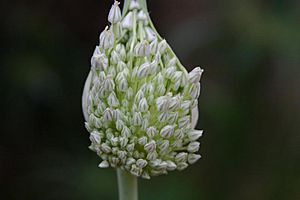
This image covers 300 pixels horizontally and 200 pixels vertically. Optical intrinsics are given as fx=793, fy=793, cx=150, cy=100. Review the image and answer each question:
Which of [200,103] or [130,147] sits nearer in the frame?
[130,147]

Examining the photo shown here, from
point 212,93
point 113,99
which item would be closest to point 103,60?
point 113,99

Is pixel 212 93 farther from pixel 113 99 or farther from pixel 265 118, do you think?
pixel 113 99

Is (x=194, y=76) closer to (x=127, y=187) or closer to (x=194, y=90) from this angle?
(x=194, y=90)

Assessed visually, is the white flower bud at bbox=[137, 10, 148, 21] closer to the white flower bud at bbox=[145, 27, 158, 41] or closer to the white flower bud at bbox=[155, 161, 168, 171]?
the white flower bud at bbox=[145, 27, 158, 41]

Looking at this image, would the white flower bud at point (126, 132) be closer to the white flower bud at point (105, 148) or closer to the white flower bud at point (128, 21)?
the white flower bud at point (105, 148)

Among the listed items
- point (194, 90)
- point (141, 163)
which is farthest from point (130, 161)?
point (194, 90)

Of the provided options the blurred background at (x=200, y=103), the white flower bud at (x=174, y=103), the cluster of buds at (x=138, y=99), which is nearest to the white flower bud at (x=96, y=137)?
the cluster of buds at (x=138, y=99)
